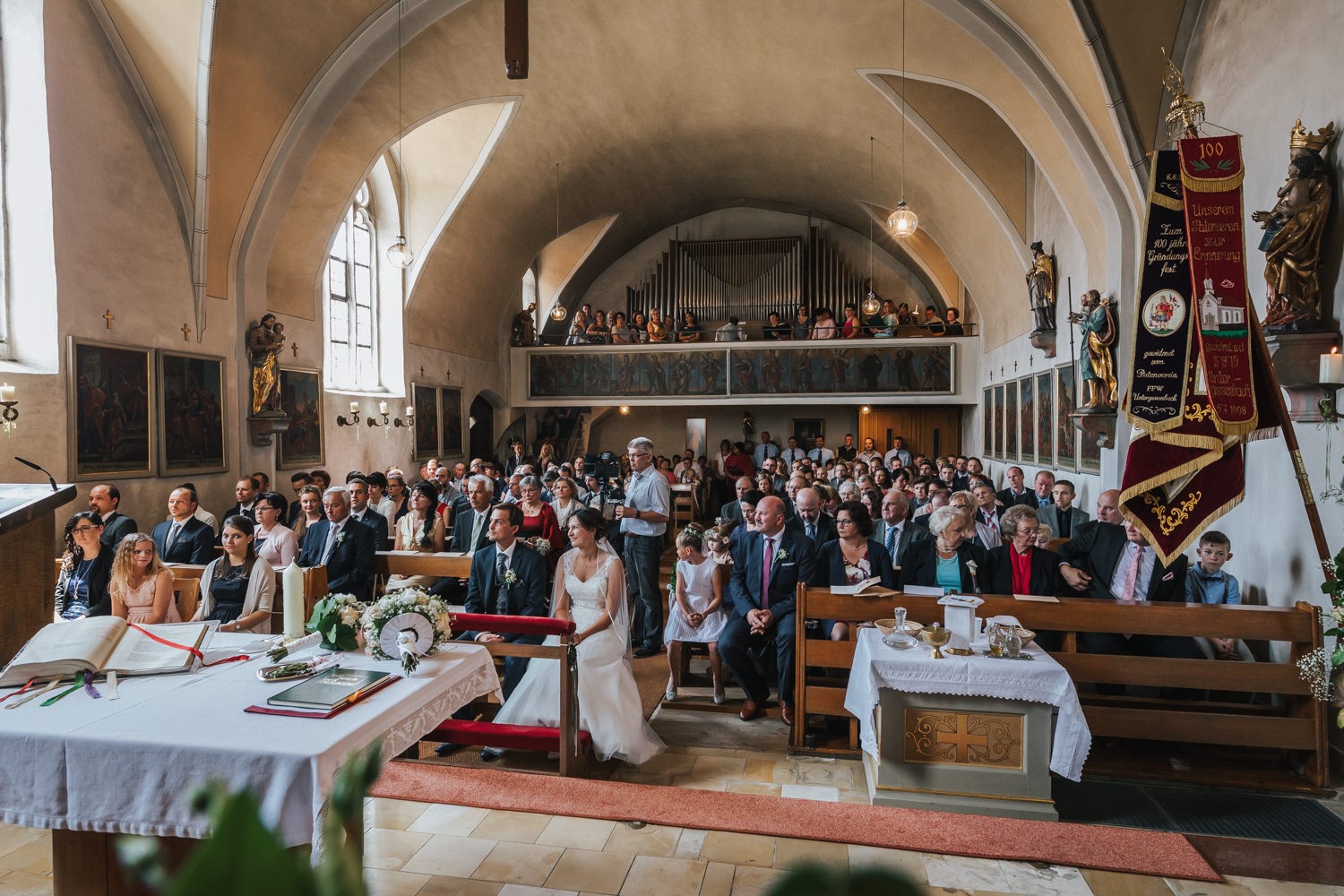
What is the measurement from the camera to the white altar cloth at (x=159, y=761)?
2441mm

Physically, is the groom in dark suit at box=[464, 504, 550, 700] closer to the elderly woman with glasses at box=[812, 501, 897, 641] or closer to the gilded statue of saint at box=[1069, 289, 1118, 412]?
the elderly woman with glasses at box=[812, 501, 897, 641]

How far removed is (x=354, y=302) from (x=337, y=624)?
38.1ft

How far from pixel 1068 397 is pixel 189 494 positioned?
9.60m

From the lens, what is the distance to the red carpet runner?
3.46 metres

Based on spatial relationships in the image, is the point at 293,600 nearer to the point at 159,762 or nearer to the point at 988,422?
the point at 159,762

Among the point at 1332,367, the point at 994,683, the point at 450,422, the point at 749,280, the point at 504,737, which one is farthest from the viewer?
the point at 749,280

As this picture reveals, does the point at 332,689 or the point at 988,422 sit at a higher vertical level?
the point at 988,422

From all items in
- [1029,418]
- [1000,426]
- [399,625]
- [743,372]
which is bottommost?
[399,625]

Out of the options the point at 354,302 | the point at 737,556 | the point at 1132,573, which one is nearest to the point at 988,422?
the point at 1132,573

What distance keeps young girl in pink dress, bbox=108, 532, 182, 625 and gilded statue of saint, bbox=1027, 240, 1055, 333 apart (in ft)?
33.4

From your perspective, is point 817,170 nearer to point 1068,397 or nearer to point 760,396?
point 760,396

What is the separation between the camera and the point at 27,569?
3438 millimetres

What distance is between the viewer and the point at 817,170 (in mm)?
16469

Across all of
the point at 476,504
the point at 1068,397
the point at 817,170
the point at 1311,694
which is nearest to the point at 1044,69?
the point at 1068,397
